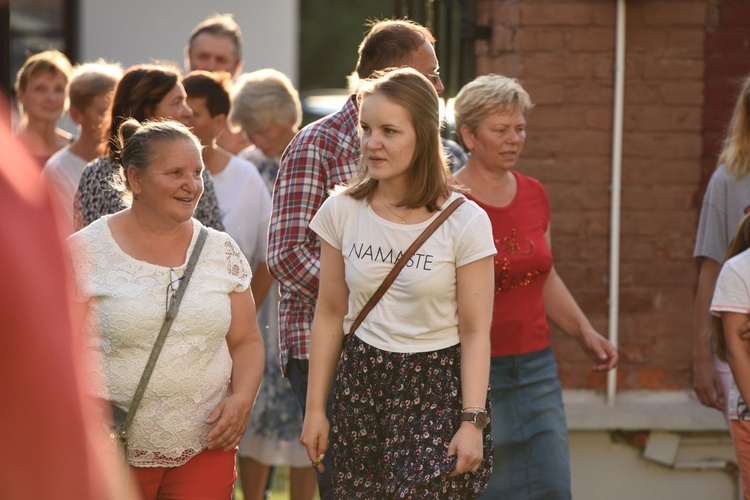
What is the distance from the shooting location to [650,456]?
6.40 m

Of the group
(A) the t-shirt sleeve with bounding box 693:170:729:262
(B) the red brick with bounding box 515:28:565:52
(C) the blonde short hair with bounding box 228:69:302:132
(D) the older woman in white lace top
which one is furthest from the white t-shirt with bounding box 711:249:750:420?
(C) the blonde short hair with bounding box 228:69:302:132

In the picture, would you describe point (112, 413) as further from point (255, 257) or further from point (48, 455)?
point (48, 455)

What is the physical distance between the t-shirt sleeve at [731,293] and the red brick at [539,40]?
2029 mm

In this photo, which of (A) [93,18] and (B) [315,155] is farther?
(A) [93,18]

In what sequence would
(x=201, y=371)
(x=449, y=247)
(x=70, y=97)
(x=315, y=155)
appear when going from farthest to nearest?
(x=70, y=97) < (x=315, y=155) < (x=201, y=371) < (x=449, y=247)

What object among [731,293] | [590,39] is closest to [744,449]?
[731,293]

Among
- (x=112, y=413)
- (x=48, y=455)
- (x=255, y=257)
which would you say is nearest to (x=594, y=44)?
(x=255, y=257)

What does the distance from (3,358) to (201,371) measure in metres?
2.67

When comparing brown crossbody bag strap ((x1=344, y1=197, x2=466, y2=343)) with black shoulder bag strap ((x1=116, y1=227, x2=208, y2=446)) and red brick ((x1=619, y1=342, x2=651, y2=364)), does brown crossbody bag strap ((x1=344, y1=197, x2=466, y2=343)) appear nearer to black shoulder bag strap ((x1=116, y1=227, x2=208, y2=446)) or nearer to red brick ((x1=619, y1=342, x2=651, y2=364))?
black shoulder bag strap ((x1=116, y1=227, x2=208, y2=446))

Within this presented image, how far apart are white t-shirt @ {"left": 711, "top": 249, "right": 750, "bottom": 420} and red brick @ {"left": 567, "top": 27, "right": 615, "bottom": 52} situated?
6.46 ft

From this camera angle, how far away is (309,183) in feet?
14.3

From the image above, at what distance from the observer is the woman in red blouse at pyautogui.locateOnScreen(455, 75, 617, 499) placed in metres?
4.83

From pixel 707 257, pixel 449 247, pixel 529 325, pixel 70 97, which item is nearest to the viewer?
pixel 449 247

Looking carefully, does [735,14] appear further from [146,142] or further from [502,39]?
[146,142]
